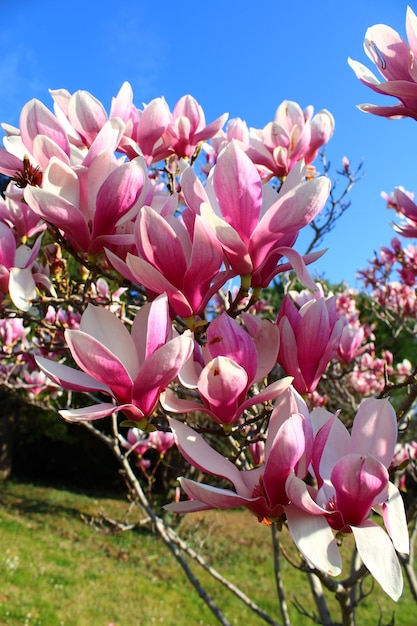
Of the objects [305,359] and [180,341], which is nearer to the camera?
[180,341]

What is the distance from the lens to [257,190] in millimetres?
726

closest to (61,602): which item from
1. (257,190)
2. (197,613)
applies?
(197,613)

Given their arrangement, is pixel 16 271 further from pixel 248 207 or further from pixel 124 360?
pixel 248 207

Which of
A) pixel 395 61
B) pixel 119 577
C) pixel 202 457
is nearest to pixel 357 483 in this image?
pixel 202 457

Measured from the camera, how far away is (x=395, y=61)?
83 cm

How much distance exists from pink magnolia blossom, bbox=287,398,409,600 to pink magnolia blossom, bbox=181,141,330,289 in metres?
0.22

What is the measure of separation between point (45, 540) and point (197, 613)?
3335mm

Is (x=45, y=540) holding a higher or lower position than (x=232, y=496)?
lower

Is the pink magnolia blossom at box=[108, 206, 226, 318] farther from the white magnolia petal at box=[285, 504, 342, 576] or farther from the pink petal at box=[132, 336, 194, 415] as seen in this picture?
the white magnolia petal at box=[285, 504, 342, 576]

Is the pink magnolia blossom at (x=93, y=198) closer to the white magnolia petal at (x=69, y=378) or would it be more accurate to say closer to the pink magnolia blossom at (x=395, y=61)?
the white magnolia petal at (x=69, y=378)

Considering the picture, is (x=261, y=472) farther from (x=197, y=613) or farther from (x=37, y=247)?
(x=197, y=613)

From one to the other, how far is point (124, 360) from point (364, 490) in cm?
35

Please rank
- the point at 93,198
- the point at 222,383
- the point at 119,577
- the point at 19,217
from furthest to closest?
the point at 119,577, the point at 19,217, the point at 93,198, the point at 222,383

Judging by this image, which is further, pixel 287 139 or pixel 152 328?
pixel 287 139
